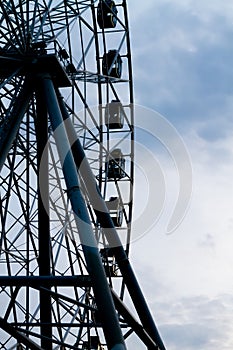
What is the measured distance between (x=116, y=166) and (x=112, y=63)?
3489mm

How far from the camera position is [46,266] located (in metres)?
17.7

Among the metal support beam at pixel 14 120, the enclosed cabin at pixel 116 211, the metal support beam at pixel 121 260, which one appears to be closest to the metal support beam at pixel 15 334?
the metal support beam at pixel 121 260

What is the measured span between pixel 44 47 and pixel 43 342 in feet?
23.9

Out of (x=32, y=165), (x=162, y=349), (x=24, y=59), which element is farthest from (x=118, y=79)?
(x=162, y=349)

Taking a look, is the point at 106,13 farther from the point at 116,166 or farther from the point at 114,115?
the point at 116,166

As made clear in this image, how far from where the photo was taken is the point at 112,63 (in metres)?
23.5

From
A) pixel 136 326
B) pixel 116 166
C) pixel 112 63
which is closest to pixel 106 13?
pixel 112 63

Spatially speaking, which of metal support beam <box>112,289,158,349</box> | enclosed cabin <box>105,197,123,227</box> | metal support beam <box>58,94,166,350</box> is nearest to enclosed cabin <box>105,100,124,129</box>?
enclosed cabin <box>105,197,123,227</box>

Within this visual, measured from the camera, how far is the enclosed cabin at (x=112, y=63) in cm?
2343

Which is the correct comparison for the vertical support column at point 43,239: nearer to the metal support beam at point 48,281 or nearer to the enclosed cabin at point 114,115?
the metal support beam at point 48,281

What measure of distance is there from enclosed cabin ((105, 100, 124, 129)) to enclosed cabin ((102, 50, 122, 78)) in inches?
36.9

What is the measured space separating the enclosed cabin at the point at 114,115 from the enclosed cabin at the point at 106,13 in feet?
8.29

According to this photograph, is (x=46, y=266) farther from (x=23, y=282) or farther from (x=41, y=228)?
(x=23, y=282)

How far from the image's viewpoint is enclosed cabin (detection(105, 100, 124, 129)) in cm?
2356
